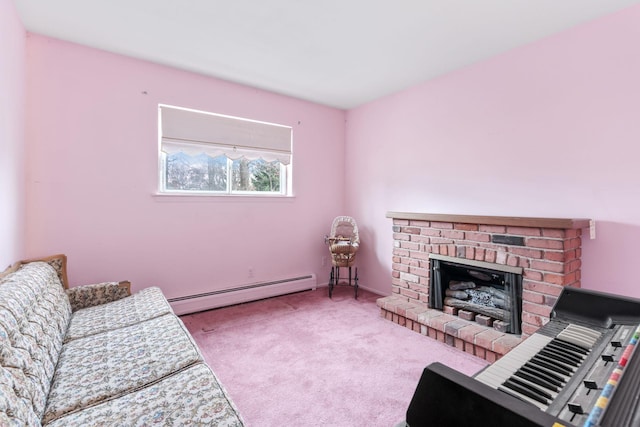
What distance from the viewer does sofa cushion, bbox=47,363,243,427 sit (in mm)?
1053

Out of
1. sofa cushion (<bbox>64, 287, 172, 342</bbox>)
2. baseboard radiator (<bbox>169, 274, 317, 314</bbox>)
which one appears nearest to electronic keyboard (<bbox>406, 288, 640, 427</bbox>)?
sofa cushion (<bbox>64, 287, 172, 342</bbox>)

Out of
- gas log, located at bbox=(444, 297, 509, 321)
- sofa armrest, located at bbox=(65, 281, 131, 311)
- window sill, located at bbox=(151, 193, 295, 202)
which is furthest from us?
window sill, located at bbox=(151, 193, 295, 202)

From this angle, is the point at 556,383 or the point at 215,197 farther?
the point at 215,197

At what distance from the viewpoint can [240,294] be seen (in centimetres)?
339

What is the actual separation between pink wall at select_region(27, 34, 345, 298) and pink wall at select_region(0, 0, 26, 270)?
0.15m

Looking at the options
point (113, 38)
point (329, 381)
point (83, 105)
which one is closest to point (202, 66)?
point (113, 38)

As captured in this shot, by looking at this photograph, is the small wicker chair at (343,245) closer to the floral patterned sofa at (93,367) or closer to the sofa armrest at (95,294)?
the floral patterned sofa at (93,367)

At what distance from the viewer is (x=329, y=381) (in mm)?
1950

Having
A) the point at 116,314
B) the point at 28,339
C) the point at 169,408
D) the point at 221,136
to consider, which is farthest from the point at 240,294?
the point at 169,408

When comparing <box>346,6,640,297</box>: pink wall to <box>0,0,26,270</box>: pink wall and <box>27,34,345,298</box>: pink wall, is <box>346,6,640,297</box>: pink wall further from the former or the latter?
<box>0,0,26,270</box>: pink wall

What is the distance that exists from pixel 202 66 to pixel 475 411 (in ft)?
10.8

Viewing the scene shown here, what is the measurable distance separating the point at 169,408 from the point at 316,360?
4.16 ft

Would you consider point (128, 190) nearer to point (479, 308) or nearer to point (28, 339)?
point (28, 339)

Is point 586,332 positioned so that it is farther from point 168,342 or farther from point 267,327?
point 267,327
